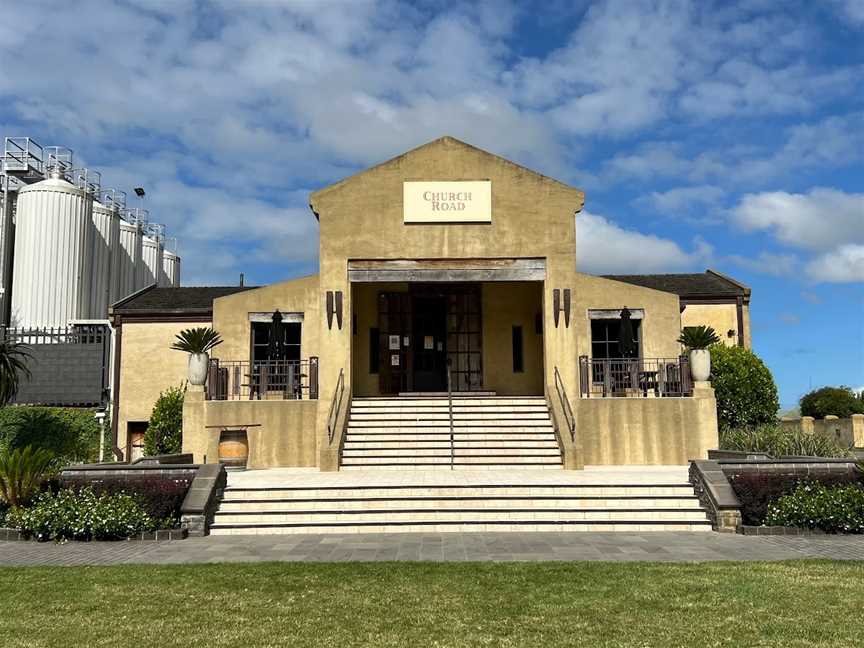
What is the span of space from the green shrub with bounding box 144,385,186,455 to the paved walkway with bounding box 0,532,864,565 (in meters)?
9.43

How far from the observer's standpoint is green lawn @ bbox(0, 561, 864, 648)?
523cm

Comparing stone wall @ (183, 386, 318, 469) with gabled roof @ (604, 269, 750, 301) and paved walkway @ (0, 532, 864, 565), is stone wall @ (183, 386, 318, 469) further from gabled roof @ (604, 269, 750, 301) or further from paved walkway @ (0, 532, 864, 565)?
gabled roof @ (604, 269, 750, 301)

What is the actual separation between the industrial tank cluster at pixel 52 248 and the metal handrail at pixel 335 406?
21.5 m

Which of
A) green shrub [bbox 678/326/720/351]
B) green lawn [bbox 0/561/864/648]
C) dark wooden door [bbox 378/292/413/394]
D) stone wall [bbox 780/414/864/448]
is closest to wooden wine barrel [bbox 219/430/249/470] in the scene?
dark wooden door [bbox 378/292/413/394]

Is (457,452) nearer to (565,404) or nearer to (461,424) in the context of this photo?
(461,424)

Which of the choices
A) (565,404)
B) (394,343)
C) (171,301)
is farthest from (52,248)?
(565,404)

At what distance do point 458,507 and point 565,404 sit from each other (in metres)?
5.15

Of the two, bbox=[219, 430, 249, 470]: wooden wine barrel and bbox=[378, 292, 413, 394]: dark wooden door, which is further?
bbox=[378, 292, 413, 394]: dark wooden door

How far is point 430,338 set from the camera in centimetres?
1962

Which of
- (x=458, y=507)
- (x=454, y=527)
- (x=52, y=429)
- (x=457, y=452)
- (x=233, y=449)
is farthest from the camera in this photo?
(x=52, y=429)

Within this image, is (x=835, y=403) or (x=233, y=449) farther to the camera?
(x=835, y=403)

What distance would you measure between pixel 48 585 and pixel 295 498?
4.35m

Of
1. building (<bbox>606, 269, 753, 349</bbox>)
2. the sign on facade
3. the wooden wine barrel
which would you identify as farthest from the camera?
building (<bbox>606, 269, 753, 349</bbox>)

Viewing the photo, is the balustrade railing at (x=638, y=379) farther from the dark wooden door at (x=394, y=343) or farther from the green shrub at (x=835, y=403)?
the green shrub at (x=835, y=403)
